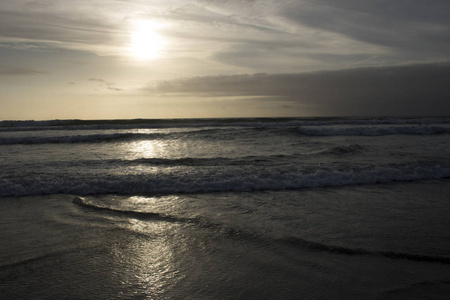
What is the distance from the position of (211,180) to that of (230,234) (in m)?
2.93

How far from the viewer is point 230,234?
4.12 m

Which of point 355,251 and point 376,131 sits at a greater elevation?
point 376,131

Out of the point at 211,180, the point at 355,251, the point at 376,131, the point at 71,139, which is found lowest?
the point at 355,251

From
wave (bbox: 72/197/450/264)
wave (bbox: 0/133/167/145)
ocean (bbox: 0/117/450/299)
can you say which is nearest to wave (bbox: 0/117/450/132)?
wave (bbox: 0/133/167/145)

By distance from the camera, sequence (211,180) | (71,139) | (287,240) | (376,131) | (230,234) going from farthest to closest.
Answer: (376,131) → (71,139) → (211,180) → (230,234) → (287,240)

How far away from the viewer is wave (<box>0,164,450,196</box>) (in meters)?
6.53

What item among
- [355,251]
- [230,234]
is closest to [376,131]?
[355,251]

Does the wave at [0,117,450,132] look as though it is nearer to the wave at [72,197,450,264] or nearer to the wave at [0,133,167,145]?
the wave at [0,133,167,145]

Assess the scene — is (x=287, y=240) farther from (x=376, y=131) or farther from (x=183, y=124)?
(x=183, y=124)

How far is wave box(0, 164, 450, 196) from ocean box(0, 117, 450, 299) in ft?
0.11

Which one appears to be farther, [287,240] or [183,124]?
[183,124]

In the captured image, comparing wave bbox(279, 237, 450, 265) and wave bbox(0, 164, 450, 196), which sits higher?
wave bbox(0, 164, 450, 196)

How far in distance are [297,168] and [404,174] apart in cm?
253

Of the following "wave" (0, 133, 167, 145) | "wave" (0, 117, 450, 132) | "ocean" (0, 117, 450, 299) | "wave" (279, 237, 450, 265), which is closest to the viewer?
"ocean" (0, 117, 450, 299)
